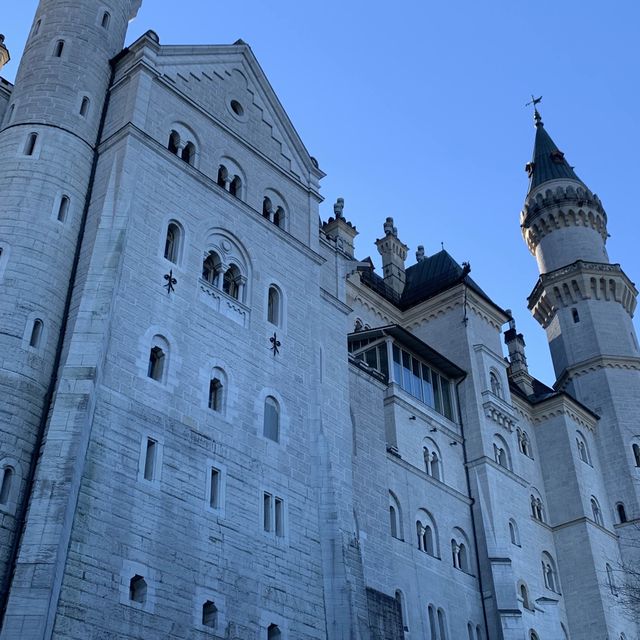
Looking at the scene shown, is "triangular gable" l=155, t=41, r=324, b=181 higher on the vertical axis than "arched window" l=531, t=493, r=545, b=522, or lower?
higher

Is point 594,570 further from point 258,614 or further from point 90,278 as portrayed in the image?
point 90,278

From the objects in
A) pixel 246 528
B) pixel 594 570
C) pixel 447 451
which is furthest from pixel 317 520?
pixel 594 570

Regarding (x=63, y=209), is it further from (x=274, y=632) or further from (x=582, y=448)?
(x=582, y=448)

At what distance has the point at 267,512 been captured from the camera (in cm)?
2409

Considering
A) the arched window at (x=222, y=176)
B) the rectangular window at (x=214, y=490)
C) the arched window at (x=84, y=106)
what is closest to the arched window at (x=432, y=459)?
the arched window at (x=222, y=176)

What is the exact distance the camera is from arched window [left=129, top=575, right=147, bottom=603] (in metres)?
19.7

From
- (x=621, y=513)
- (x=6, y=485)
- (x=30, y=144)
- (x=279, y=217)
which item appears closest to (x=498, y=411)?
(x=621, y=513)

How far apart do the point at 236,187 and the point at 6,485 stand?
13.0 m

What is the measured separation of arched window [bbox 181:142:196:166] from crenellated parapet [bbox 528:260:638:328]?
98.5 feet

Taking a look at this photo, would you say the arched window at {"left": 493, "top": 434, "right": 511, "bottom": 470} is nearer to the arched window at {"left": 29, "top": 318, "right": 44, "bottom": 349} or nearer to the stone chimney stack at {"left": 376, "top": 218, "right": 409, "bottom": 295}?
the stone chimney stack at {"left": 376, "top": 218, "right": 409, "bottom": 295}

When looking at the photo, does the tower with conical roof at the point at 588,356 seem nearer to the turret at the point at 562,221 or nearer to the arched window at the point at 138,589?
the turret at the point at 562,221

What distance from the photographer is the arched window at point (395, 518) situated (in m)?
31.6

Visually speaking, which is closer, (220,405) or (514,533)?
(220,405)

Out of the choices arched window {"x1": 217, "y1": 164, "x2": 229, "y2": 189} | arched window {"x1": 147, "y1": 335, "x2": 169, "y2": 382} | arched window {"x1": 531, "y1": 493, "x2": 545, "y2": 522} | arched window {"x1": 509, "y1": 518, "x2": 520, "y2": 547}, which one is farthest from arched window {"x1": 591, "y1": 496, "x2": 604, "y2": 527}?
arched window {"x1": 147, "y1": 335, "x2": 169, "y2": 382}
